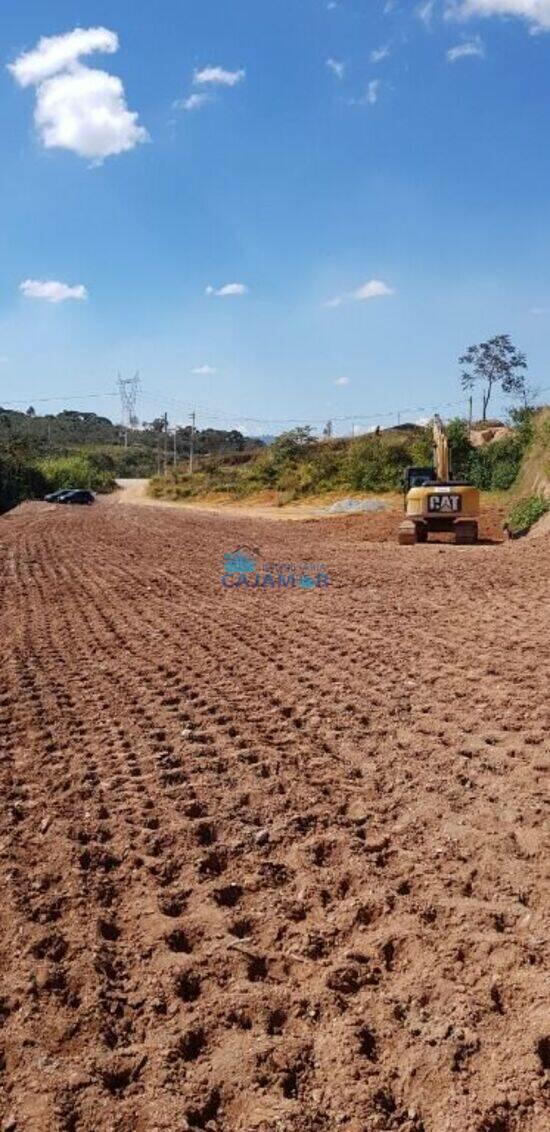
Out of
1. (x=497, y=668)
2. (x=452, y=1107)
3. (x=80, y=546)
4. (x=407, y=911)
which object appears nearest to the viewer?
(x=452, y=1107)

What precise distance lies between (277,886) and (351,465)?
3932 cm

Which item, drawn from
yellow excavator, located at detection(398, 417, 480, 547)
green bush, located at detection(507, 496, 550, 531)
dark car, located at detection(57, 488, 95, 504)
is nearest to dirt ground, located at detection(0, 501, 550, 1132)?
yellow excavator, located at detection(398, 417, 480, 547)

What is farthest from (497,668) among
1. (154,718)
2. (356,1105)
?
(356,1105)

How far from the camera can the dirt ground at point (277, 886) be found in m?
2.49

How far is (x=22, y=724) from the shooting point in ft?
18.7

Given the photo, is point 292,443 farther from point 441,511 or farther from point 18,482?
→ point 441,511

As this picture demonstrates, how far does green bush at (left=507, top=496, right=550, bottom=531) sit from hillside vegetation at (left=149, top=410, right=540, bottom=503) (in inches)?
186

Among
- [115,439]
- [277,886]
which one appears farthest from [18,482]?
[115,439]

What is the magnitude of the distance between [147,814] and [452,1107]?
7.10 feet

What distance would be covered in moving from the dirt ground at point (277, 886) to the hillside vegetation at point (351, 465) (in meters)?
20.9

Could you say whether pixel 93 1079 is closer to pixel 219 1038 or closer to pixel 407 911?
pixel 219 1038

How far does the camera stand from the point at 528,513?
20359 mm

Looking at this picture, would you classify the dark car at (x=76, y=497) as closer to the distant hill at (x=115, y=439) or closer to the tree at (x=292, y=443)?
the tree at (x=292, y=443)

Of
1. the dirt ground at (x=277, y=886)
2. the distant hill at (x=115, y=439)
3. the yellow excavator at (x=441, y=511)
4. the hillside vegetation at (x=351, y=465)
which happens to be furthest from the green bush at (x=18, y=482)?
the dirt ground at (x=277, y=886)
